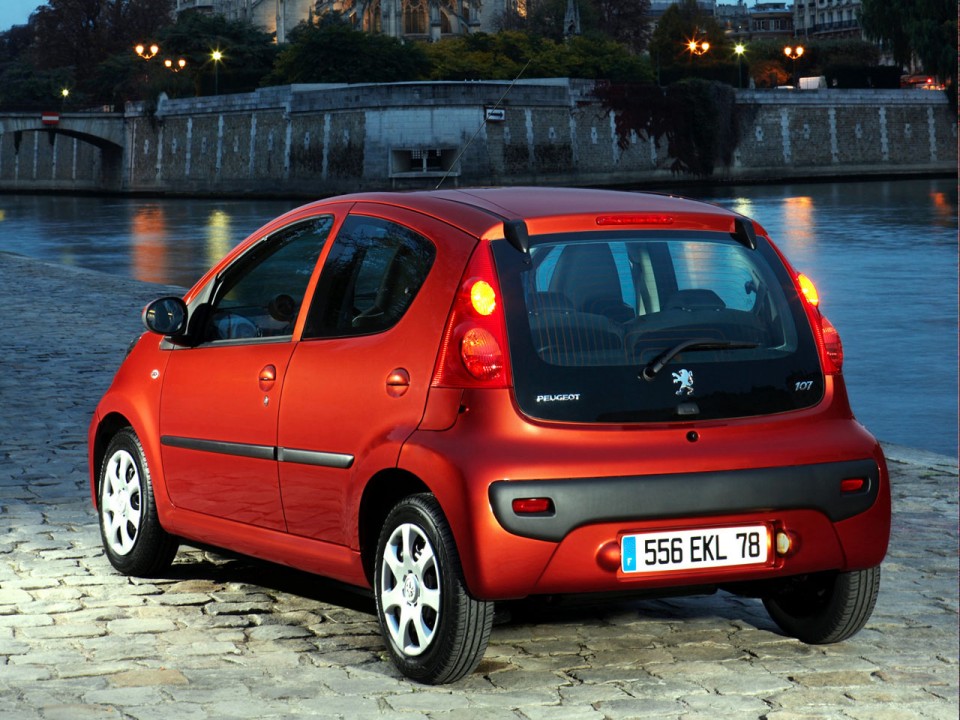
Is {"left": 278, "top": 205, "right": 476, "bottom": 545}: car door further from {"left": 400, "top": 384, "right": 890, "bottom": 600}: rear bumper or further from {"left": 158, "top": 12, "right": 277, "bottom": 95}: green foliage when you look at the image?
{"left": 158, "top": 12, "right": 277, "bottom": 95}: green foliage

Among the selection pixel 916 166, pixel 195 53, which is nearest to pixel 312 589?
pixel 916 166

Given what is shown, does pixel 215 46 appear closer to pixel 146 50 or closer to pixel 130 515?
pixel 146 50

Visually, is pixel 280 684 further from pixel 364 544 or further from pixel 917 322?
pixel 917 322

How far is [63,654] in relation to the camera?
17.2 ft

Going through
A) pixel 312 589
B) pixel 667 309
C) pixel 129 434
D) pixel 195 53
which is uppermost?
pixel 195 53

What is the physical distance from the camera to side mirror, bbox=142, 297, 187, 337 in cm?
609

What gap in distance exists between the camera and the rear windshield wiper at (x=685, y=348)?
4.80m

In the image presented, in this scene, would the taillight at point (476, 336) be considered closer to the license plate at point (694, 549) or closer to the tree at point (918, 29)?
the license plate at point (694, 549)

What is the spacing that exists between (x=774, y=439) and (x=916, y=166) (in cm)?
8684

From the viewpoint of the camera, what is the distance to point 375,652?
17.3 ft

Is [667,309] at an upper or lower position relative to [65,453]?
upper

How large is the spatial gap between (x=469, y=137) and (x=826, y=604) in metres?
60.9

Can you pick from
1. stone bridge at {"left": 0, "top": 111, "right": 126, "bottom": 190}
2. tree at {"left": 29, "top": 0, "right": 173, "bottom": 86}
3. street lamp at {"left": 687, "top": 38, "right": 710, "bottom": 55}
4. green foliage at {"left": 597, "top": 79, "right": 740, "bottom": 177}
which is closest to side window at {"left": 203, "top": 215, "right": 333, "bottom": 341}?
green foliage at {"left": 597, "top": 79, "right": 740, "bottom": 177}

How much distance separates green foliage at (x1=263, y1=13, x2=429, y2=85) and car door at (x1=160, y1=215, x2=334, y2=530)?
259 ft
